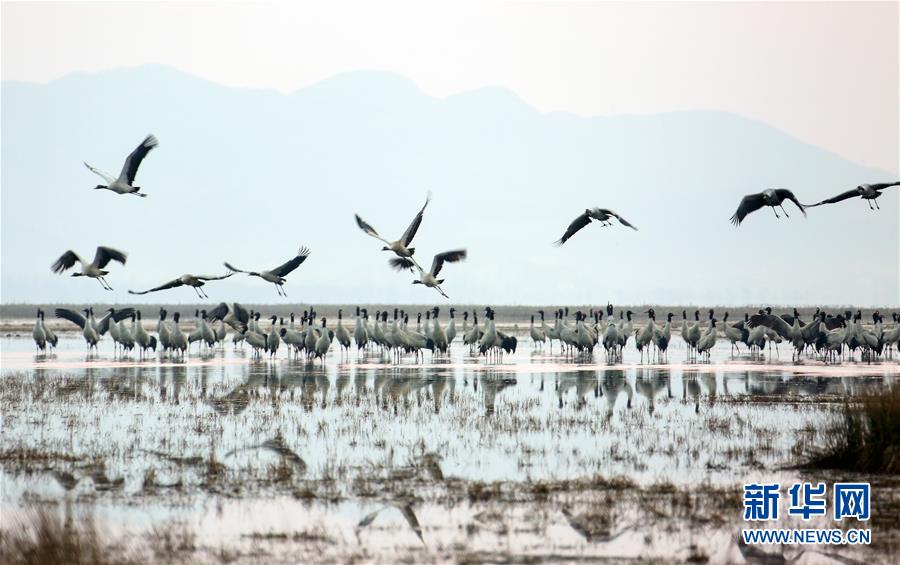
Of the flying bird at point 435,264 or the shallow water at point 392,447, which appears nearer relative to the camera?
the shallow water at point 392,447

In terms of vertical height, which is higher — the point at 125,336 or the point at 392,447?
the point at 125,336

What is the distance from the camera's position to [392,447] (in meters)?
15.0

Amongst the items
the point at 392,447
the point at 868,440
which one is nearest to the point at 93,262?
the point at 392,447

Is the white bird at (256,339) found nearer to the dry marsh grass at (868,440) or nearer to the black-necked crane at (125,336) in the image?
the black-necked crane at (125,336)

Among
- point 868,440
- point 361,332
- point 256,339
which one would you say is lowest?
point 868,440

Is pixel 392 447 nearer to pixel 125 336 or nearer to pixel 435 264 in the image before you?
pixel 435 264

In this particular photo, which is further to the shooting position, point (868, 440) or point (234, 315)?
point (234, 315)

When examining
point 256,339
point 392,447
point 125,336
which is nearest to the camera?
point 392,447

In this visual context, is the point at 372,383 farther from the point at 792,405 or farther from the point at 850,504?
the point at 850,504

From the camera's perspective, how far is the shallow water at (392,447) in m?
10.7

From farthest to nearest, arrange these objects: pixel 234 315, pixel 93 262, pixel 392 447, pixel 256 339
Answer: pixel 256 339 < pixel 234 315 < pixel 93 262 < pixel 392 447

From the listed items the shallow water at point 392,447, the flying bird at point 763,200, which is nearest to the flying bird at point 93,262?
the shallow water at point 392,447

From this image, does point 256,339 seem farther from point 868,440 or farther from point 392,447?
point 868,440

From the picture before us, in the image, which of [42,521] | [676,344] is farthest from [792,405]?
[676,344]
